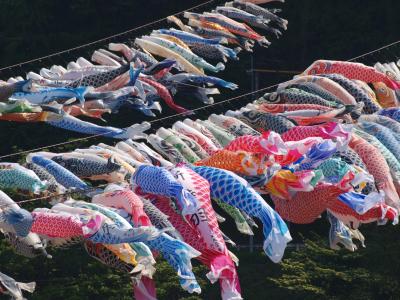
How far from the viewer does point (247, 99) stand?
45906 mm

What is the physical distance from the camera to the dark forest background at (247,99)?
38156mm

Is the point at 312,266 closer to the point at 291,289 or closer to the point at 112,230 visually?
the point at 291,289

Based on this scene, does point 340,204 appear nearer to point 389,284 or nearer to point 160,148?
point 160,148

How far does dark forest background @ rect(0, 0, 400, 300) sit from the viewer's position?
1502 inches

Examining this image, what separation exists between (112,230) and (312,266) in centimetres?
1325

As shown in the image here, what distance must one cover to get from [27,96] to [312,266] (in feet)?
37.4

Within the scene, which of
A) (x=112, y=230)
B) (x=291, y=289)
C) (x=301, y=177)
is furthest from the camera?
(x=291, y=289)

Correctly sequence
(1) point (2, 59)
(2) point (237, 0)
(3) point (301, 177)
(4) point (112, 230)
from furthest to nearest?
(1) point (2, 59) < (2) point (237, 0) < (3) point (301, 177) < (4) point (112, 230)

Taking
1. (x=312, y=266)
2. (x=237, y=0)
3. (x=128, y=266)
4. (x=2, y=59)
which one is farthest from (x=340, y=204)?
(x=2, y=59)

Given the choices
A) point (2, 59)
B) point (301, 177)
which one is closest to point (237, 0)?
point (301, 177)

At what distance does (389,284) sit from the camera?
1501 inches

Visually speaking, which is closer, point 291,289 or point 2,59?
point 291,289

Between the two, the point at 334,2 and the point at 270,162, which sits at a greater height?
the point at 270,162

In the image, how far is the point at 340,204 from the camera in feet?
95.8
